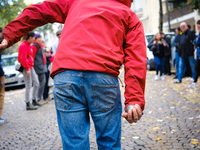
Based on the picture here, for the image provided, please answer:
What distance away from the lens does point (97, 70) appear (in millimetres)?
1730

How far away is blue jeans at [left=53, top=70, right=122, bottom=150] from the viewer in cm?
174

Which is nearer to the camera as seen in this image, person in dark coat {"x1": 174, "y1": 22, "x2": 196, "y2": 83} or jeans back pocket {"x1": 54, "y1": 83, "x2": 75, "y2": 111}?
jeans back pocket {"x1": 54, "y1": 83, "x2": 75, "y2": 111}

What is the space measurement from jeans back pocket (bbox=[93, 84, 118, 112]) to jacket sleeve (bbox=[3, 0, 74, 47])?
0.79 m

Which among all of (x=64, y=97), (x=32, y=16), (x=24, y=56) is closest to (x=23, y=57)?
(x=24, y=56)

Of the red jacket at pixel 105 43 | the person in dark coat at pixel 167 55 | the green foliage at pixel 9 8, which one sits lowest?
the person in dark coat at pixel 167 55

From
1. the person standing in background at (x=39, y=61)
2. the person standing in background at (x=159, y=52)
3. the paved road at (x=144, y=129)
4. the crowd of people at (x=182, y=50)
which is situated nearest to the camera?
the paved road at (x=144, y=129)

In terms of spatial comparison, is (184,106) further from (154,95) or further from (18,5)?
(18,5)

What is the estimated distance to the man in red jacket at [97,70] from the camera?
1.74 metres

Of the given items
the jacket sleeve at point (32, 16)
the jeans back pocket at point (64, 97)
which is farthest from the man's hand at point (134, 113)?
the jacket sleeve at point (32, 16)

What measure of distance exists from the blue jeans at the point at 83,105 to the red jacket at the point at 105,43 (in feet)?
0.23

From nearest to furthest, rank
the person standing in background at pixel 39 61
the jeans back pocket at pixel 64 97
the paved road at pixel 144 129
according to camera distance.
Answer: the jeans back pocket at pixel 64 97, the paved road at pixel 144 129, the person standing in background at pixel 39 61

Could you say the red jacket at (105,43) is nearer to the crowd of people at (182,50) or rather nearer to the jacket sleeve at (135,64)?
the jacket sleeve at (135,64)

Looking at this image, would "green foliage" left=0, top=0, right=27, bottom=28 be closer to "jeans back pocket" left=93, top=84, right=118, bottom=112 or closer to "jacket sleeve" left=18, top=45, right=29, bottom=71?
"jacket sleeve" left=18, top=45, right=29, bottom=71

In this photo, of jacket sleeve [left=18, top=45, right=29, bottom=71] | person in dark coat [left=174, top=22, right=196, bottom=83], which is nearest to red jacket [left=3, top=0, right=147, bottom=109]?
jacket sleeve [left=18, top=45, right=29, bottom=71]
